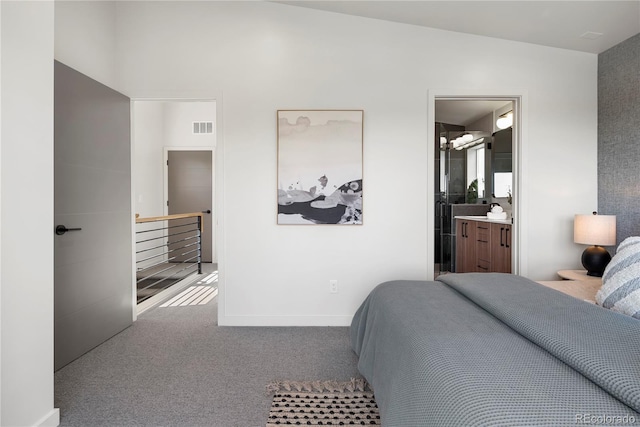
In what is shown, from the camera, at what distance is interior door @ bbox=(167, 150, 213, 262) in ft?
19.1

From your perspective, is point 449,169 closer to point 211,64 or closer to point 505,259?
point 505,259

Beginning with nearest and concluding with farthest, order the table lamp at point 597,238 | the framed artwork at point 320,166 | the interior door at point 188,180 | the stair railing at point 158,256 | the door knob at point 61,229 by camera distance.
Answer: the door knob at point 61,229 → the table lamp at point 597,238 → the framed artwork at point 320,166 → the stair railing at point 158,256 → the interior door at point 188,180

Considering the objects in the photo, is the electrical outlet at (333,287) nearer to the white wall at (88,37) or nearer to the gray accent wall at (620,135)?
the gray accent wall at (620,135)

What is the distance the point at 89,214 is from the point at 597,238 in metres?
3.85

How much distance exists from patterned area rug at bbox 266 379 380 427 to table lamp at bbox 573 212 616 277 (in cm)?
204

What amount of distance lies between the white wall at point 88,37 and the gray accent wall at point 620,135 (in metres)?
4.22

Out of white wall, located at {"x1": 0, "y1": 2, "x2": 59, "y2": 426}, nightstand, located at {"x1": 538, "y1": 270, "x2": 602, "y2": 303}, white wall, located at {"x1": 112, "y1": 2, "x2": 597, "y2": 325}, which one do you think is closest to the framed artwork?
white wall, located at {"x1": 112, "y1": 2, "x2": 597, "y2": 325}

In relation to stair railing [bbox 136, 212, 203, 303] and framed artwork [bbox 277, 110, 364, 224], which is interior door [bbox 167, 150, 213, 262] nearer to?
stair railing [bbox 136, 212, 203, 303]

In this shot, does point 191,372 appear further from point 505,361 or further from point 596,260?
point 596,260

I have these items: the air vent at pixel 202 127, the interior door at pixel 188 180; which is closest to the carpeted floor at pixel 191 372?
the interior door at pixel 188 180

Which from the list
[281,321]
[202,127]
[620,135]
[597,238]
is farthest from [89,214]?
[620,135]

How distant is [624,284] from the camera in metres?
1.43

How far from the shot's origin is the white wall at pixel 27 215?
1.40 m

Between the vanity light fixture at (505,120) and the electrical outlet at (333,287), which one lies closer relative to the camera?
the electrical outlet at (333,287)
